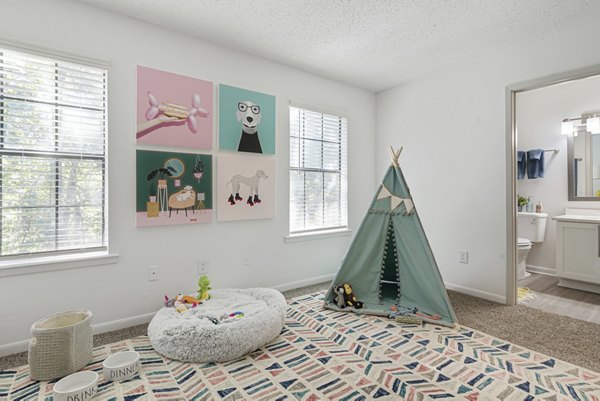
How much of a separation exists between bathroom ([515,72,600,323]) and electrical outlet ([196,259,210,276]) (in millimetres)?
3028

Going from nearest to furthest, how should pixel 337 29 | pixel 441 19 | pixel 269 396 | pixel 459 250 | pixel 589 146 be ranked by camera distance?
1. pixel 269 396
2. pixel 441 19
3. pixel 337 29
4. pixel 459 250
5. pixel 589 146

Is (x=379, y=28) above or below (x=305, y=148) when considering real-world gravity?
above

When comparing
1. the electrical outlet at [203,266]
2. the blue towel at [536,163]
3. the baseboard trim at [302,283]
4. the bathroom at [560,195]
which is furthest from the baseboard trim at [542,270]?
the electrical outlet at [203,266]

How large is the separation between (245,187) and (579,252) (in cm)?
366

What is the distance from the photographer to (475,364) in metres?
1.92

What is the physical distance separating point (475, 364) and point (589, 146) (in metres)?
3.46

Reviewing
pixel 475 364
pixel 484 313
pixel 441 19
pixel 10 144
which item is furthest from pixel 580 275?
pixel 10 144

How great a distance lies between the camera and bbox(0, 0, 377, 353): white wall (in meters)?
2.09

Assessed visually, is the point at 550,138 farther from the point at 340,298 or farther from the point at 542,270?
the point at 340,298

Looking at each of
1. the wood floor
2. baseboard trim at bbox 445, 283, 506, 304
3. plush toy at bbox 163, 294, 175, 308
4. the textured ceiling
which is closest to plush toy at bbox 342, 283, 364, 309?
baseboard trim at bbox 445, 283, 506, 304

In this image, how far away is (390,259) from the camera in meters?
2.92

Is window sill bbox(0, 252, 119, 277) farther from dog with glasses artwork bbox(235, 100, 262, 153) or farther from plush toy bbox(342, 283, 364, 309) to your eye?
plush toy bbox(342, 283, 364, 309)

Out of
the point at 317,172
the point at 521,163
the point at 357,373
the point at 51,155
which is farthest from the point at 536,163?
the point at 51,155

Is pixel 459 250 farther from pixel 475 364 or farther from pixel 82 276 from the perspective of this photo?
pixel 82 276
